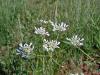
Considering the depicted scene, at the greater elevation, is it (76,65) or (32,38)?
(32,38)

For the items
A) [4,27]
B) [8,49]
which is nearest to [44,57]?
[8,49]

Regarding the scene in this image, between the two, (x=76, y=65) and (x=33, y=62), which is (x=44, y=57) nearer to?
(x=33, y=62)

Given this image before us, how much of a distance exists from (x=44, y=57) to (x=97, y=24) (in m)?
1.32

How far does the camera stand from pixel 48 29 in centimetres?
367

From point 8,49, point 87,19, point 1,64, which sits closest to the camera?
point 1,64

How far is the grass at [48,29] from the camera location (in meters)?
2.98

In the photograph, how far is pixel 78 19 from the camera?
401 centimetres

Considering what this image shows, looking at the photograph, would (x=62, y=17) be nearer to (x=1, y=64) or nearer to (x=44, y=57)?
(x=1, y=64)

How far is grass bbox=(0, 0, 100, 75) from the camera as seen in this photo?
298 cm

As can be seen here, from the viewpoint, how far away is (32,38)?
3545 mm

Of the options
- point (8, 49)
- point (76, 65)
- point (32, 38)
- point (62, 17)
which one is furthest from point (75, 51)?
point (62, 17)

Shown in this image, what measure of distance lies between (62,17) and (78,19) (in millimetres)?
351

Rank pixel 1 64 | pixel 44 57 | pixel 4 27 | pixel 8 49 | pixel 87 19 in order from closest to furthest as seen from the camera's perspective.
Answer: pixel 44 57, pixel 1 64, pixel 8 49, pixel 87 19, pixel 4 27

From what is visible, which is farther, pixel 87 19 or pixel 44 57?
pixel 87 19
